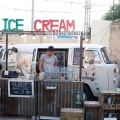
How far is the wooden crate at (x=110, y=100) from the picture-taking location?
651 centimetres

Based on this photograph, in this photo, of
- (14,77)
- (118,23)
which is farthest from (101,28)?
(14,77)

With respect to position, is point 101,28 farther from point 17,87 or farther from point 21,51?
point 17,87

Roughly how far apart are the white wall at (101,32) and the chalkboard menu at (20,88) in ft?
38.0

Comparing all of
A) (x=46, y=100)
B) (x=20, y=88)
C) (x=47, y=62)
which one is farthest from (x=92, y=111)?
(x=47, y=62)

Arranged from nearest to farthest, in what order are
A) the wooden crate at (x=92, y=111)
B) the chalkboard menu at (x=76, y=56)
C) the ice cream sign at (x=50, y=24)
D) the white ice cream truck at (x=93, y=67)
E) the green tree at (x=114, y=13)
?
1. the wooden crate at (x=92, y=111)
2. the white ice cream truck at (x=93, y=67)
3. the chalkboard menu at (x=76, y=56)
4. the ice cream sign at (x=50, y=24)
5. the green tree at (x=114, y=13)

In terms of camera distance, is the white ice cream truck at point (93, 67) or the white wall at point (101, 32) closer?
the white ice cream truck at point (93, 67)

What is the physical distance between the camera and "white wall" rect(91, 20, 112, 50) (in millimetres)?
18031

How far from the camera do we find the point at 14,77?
740cm

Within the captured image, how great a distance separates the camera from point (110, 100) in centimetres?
659

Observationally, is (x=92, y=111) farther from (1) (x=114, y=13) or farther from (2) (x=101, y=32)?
(1) (x=114, y=13)

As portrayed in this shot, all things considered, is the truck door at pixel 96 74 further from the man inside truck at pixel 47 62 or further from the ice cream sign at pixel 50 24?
the ice cream sign at pixel 50 24

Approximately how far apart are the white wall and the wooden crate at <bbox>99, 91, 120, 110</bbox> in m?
11.5

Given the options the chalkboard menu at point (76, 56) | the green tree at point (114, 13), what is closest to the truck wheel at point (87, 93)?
the chalkboard menu at point (76, 56)

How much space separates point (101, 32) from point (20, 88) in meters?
12.5
